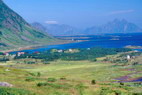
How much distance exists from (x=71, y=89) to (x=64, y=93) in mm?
4317

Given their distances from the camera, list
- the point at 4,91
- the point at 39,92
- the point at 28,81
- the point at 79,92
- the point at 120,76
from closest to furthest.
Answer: the point at 4,91
the point at 39,92
the point at 79,92
the point at 28,81
the point at 120,76

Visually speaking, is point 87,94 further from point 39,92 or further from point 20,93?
point 20,93

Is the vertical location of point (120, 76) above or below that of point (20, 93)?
below

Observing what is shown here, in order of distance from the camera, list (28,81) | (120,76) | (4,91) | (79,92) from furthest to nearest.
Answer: (120,76) < (28,81) < (79,92) < (4,91)

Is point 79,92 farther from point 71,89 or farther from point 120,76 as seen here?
point 120,76

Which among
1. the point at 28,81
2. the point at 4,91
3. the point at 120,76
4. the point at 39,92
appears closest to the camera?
the point at 4,91

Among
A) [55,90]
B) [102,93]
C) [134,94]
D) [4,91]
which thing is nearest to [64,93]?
[55,90]

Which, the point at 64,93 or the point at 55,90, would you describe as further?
the point at 55,90

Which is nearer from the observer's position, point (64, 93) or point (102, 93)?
point (64, 93)

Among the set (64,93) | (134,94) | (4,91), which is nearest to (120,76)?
(134,94)

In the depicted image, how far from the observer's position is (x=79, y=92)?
134 ft

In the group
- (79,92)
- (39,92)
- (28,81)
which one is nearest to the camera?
(39,92)

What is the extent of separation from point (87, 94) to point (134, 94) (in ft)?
30.1

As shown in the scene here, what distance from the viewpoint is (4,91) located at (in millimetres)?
33719
